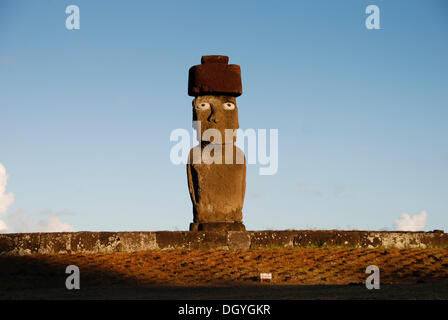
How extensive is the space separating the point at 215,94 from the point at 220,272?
379 centimetres

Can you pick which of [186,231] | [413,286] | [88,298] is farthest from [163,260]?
[413,286]

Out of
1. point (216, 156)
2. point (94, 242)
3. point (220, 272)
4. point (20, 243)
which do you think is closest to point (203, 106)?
point (216, 156)

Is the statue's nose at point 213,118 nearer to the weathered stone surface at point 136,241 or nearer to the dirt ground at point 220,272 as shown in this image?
the weathered stone surface at point 136,241

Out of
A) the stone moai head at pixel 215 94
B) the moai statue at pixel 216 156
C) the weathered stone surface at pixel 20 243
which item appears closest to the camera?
the weathered stone surface at pixel 20 243

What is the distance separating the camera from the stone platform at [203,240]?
1019 centimetres

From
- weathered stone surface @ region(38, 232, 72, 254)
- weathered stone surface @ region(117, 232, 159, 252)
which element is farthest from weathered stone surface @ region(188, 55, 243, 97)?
weathered stone surface @ region(38, 232, 72, 254)

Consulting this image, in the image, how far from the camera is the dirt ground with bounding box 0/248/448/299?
23.5 ft

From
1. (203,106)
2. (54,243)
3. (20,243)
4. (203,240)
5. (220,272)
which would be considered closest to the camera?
(220,272)

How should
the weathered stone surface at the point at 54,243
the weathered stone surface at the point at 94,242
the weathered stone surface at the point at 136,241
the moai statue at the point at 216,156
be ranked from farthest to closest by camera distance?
the moai statue at the point at 216,156 → the weathered stone surface at the point at 136,241 → the weathered stone surface at the point at 94,242 → the weathered stone surface at the point at 54,243

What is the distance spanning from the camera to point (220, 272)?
9.02 metres

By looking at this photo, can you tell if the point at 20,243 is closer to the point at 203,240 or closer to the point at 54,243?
the point at 54,243

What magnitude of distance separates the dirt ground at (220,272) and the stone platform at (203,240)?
347mm

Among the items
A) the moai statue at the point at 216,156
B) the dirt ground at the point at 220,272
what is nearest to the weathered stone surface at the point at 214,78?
the moai statue at the point at 216,156

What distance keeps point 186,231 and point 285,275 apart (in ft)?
8.12
